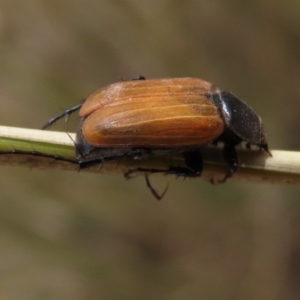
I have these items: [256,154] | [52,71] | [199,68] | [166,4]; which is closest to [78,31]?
[52,71]

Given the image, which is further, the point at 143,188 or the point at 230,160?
the point at 143,188

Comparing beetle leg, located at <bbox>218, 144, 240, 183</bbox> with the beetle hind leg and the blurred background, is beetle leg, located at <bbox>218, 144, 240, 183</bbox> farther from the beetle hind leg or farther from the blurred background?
the blurred background

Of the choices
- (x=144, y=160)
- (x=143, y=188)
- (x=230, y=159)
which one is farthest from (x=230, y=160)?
(x=143, y=188)

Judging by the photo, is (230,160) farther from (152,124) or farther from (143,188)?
(143,188)

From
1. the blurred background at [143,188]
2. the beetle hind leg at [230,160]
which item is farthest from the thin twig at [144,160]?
the blurred background at [143,188]

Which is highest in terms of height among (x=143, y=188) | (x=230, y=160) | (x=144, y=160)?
(x=144, y=160)

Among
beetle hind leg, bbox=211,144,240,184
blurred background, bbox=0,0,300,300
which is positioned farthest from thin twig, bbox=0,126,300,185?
blurred background, bbox=0,0,300,300

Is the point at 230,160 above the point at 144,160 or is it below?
below
